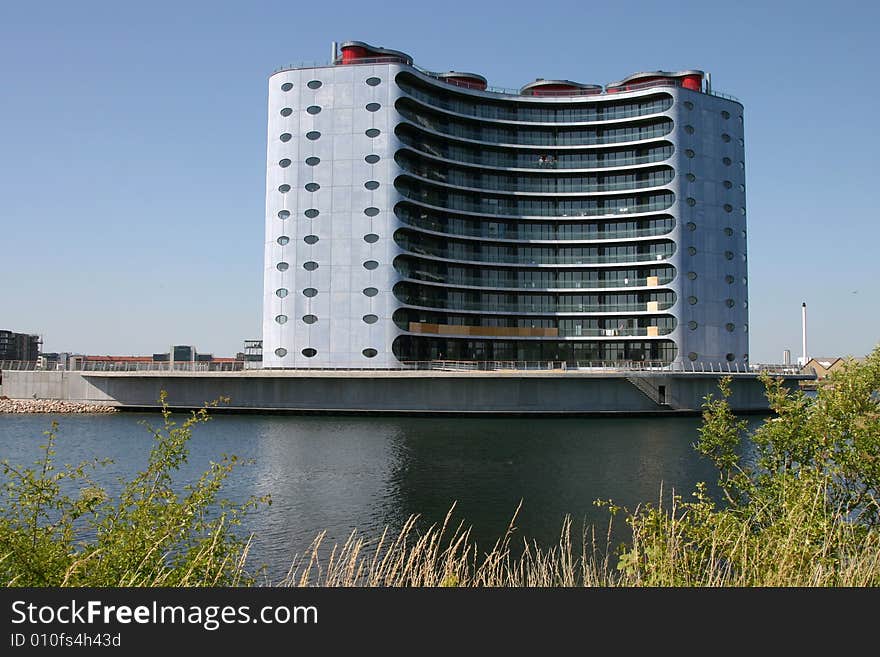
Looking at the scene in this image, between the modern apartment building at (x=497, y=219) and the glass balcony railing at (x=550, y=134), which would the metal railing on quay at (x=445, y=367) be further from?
the glass balcony railing at (x=550, y=134)

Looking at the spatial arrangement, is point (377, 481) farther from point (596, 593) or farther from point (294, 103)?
point (294, 103)

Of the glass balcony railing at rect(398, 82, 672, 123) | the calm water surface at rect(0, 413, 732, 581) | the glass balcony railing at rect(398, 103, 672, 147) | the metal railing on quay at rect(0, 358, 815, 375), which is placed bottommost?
the calm water surface at rect(0, 413, 732, 581)

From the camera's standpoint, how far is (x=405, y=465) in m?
39.9

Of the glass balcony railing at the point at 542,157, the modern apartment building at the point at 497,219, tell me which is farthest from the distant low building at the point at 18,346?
the glass balcony railing at the point at 542,157

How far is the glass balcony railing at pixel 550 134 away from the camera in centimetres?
8725

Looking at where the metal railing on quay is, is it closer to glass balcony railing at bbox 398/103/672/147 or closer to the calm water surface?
the calm water surface

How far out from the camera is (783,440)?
1399 cm

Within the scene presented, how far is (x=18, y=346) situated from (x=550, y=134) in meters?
124

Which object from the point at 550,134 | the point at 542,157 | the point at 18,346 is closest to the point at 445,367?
the point at 542,157

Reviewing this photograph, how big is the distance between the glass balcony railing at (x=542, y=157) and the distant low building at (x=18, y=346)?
349 ft

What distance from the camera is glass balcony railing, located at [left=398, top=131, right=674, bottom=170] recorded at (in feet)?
282

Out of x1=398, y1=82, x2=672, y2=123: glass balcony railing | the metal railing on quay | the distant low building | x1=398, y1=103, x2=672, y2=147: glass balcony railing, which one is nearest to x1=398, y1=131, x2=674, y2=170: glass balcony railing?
x1=398, y1=103, x2=672, y2=147: glass balcony railing

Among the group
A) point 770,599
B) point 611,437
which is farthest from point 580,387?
point 770,599

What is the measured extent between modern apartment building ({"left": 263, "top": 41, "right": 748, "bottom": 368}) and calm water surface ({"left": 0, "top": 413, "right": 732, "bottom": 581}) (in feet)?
52.6
